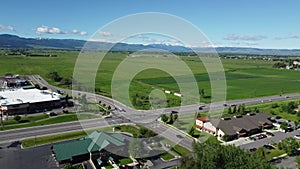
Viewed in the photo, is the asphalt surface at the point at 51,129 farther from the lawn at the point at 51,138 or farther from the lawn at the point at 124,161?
the lawn at the point at 124,161

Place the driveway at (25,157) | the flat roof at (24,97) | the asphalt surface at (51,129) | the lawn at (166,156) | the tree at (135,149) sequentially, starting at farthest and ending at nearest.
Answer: the flat roof at (24,97) < the asphalt surface at (51,129) < the lawn at (166,156) < the tree at (135,149) < the driveway at (25,157)

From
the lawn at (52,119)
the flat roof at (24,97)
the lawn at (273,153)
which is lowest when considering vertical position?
the lawn at (273,153)

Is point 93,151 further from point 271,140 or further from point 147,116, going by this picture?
point 271,140

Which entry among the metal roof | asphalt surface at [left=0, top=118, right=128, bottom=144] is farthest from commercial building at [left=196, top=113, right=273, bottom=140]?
the metal roof

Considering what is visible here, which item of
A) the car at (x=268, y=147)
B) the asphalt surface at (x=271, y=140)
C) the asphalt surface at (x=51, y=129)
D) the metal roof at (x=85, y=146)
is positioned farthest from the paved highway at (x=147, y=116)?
the car at (x=268, y=147)

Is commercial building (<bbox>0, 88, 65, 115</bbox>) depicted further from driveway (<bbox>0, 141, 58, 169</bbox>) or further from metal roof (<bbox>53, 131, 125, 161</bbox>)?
metal roof (<bbox>53, 131, 125, 161</bbox>)

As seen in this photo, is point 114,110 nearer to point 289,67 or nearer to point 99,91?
point 99,91

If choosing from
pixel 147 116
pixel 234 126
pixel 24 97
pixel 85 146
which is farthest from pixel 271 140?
pixel 24 97

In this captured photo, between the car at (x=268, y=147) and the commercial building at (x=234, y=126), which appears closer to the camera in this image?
the car at (x=268, y=147)

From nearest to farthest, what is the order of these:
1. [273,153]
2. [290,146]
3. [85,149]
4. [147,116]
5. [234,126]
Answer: [85,149] → [290,146] → [273,153] → [234,126] → [147,116]
